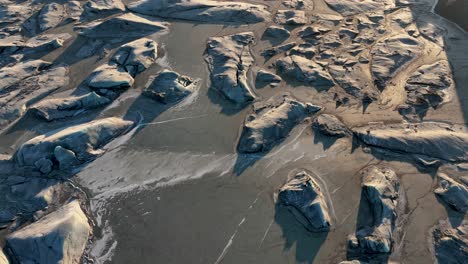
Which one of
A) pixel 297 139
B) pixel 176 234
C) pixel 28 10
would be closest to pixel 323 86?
pixel 297 139

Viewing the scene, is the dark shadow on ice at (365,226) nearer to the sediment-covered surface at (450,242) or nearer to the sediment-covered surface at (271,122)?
the sediment-covered surface at (450,242)

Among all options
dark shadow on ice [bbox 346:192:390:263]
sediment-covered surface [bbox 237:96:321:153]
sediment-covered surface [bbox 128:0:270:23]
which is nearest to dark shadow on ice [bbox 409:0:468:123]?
sediment-covered surface [bbox 237:96:321:153]

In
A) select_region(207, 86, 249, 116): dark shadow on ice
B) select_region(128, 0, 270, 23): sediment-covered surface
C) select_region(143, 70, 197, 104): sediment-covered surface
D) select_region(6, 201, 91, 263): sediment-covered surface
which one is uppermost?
select_region(128, 0, 270, 23): sediment-covered surface

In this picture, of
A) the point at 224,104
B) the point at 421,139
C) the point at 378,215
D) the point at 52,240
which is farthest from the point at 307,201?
the point at 52,240

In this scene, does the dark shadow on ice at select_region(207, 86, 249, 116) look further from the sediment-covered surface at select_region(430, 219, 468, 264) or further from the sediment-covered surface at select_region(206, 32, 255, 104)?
the sediment-covered surface at select_region(430, 219, 468, 264)

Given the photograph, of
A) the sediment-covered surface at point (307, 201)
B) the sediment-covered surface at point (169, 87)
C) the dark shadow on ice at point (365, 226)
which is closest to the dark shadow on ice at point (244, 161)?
the sediment-covered surface at point (307, 201)

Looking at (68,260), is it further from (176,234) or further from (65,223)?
(176,234)

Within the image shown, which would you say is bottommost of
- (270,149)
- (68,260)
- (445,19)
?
(68,260)

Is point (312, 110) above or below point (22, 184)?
above
